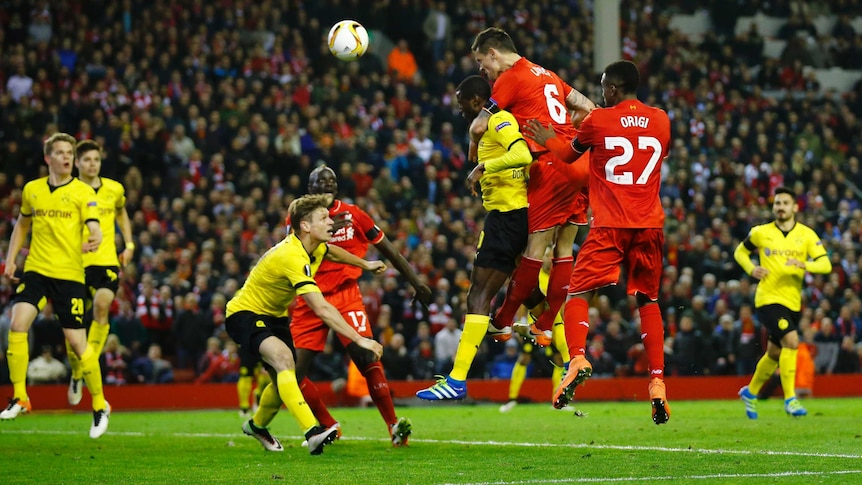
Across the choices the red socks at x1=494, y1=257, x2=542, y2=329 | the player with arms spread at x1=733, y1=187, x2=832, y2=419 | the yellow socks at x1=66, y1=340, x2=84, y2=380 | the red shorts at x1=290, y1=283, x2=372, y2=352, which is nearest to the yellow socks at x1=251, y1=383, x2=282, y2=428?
the red shorts at x1=290, y1=283, x2=372, y2=352

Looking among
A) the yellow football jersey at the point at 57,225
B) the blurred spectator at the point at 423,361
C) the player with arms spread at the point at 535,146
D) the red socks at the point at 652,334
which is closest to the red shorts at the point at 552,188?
the player with arms spread at the point at 535,146

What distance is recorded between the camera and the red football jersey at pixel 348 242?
40.3 ft

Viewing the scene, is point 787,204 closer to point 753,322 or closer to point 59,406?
point 753,322

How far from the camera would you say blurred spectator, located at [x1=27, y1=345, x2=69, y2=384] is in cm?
2025

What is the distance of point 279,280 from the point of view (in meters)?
11.0

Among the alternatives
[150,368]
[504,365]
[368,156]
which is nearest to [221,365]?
[150,368]

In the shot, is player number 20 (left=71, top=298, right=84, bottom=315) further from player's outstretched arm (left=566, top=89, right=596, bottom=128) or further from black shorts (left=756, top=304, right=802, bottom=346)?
black shorts (left=756, top=304, right=802, bottom=346)

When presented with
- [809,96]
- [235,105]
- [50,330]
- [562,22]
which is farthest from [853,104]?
[50,330]

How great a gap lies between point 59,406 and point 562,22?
17973mm

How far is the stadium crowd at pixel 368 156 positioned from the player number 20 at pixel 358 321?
9461 millimetres

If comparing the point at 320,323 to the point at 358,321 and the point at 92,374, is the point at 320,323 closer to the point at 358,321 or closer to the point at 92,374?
the point at 358,321

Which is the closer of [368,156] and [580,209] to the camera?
[580,209]

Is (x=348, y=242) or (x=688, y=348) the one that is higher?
(x=348, y=242)

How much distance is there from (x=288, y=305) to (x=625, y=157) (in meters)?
3.35
